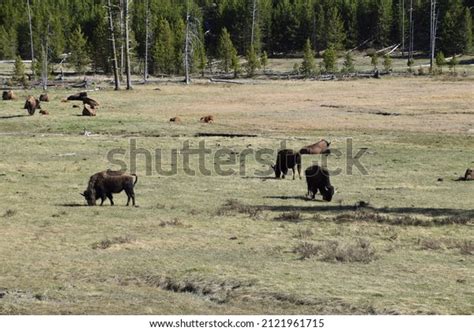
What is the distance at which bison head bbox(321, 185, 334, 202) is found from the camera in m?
25.0

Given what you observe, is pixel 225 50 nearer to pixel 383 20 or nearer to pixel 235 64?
pixel 235 64

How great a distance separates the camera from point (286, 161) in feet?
97.4

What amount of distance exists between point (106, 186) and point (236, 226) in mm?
5075

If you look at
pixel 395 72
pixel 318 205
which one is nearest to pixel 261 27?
pixel 395 72

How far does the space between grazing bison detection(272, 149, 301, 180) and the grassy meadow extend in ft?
2.01

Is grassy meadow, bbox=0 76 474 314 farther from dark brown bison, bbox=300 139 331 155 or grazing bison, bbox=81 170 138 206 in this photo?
dark brown bison, bbox=300 139 331 155

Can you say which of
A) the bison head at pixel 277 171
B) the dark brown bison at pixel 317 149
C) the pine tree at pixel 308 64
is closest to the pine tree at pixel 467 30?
the pine tree at pixel 308 64

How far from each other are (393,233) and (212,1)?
133665 mm

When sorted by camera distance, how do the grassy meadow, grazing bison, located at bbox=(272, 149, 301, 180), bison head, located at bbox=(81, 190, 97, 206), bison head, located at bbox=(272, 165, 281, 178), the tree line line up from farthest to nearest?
the tree line
bison head, located at bbox=(272, 165, 281, 178)
grazing bison, located at bbox=(272, 149, 301, 180)
bison head, located at bbox=(81, 190, 97, 206)
the grassy meadow

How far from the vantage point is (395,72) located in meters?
95.9

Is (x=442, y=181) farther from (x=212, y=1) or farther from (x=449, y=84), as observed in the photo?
(x=212, y=1)

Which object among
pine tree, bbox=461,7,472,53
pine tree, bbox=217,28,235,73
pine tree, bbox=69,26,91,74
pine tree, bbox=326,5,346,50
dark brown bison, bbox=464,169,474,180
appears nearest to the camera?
dark brown bison, bbox=464,169,474,180

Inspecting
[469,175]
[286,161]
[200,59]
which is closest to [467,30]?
[200,59]

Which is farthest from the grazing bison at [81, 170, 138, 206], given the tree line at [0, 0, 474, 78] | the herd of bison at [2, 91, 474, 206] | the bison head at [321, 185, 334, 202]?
the tree line at [0, 0, 474, 78]
